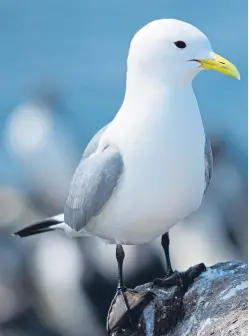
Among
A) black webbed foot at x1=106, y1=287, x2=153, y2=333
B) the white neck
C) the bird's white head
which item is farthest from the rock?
the bird's white head

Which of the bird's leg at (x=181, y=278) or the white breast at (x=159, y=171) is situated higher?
the white breast at (x=159, y=171)

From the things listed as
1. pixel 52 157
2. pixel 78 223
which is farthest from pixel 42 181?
pixel 78 223

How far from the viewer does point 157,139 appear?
4758mm

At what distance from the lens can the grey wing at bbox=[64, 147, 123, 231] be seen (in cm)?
488

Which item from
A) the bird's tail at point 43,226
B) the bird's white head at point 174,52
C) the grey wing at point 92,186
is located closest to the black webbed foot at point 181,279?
the grey wing at point 92,186

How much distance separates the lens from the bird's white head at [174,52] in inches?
183

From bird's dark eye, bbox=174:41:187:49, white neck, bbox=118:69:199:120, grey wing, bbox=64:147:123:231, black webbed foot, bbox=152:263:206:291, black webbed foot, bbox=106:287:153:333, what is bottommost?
black webbed foot, bbox=106:287:153:333

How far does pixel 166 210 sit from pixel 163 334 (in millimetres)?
598

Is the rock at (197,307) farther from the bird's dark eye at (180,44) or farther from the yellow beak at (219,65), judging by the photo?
the bird's dark eye at (180,44)

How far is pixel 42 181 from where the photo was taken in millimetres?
10352

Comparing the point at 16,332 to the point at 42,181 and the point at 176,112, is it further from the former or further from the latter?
the point at 176,112

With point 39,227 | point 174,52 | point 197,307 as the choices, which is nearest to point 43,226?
point 39,227

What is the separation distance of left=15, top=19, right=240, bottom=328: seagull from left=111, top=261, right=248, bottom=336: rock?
0.36 m

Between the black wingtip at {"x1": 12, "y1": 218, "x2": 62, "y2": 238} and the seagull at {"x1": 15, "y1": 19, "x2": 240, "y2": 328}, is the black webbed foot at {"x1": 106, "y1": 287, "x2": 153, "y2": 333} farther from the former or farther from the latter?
the black wingtip at {"x1": 12, "y1": 218, "x2": 62, "y2": 238}
